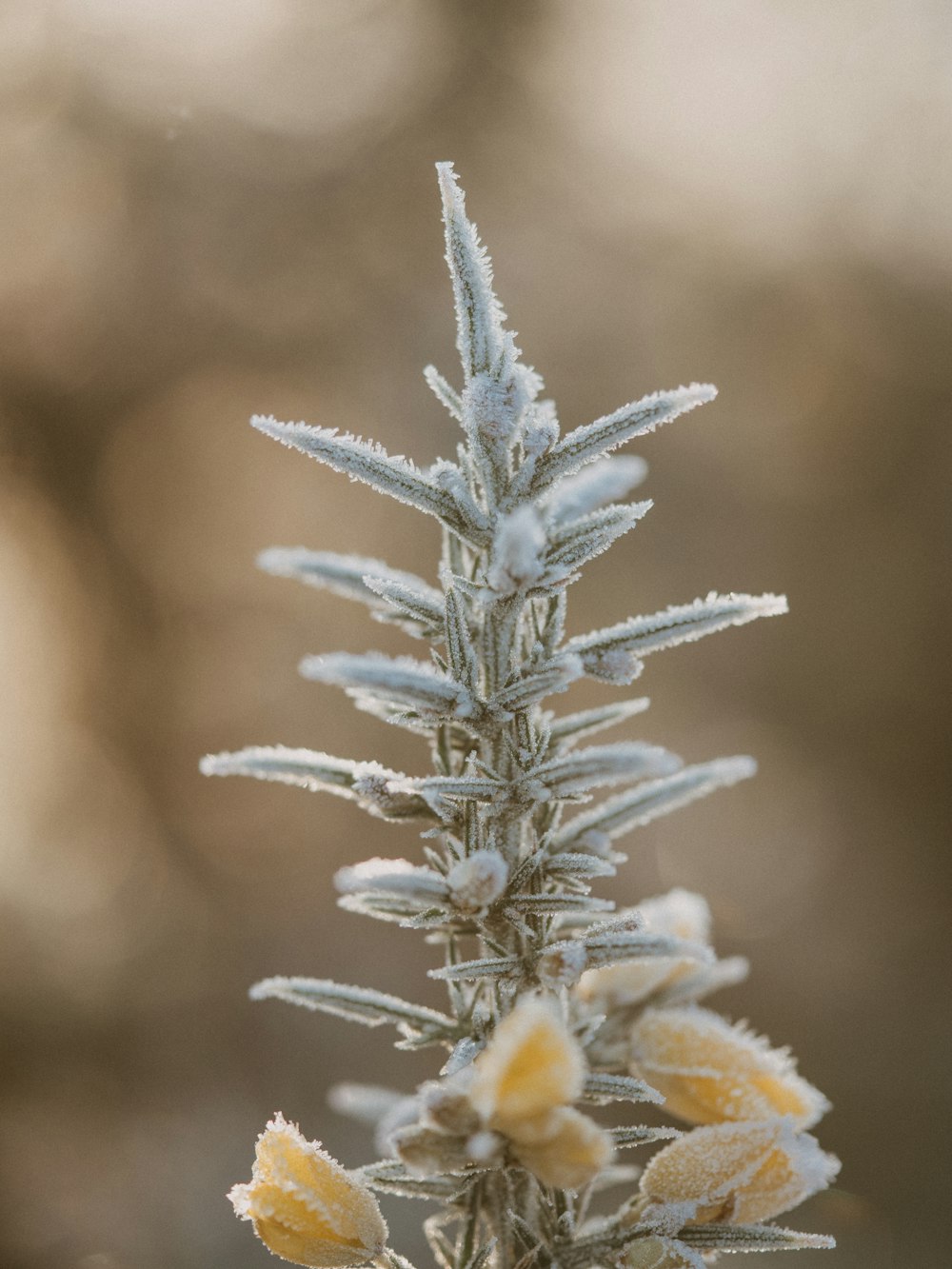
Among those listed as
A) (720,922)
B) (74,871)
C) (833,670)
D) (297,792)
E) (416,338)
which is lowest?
(720,922)

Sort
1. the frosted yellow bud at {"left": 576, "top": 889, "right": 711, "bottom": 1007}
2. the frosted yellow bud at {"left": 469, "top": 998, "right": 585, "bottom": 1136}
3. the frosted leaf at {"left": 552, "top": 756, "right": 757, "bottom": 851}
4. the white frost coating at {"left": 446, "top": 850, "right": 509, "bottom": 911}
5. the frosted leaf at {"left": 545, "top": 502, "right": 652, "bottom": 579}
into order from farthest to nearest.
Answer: the frosted yellow bud at {"left": 576, "top": 889, "right": 711, "bottom": 1007}
the frosted leaf at {"left": 552, "top": 756, "right": 757, "bottom": 851}
the frosted leaf at {"left": 545, "top": 502, "right": 652, "bottom": 579}
the white frost coating at {"left": 446, "top": 850, "right": 509, "bottom": 911}
the frosted yellow bud at {"left": 469, "top": 998, "right": 585, "bottom": 1136}

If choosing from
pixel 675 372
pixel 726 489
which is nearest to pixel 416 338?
pixel 675 372

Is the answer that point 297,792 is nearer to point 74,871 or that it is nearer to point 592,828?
point 74,871

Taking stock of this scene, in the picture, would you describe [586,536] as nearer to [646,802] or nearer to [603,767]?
[603,767]

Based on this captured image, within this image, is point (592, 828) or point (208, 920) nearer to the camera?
point (592, 828)

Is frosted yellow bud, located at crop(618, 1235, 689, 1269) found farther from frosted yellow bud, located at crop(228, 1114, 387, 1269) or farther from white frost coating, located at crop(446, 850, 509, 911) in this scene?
white frost coating, located at crop(446, 850, 509, 911)

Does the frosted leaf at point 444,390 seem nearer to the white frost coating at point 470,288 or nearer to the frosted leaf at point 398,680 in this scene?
the white frost coating at point 470,288

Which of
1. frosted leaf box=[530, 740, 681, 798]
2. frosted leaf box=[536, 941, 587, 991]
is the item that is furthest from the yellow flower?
frosted leaf box=[530, 740, 681, 798]
